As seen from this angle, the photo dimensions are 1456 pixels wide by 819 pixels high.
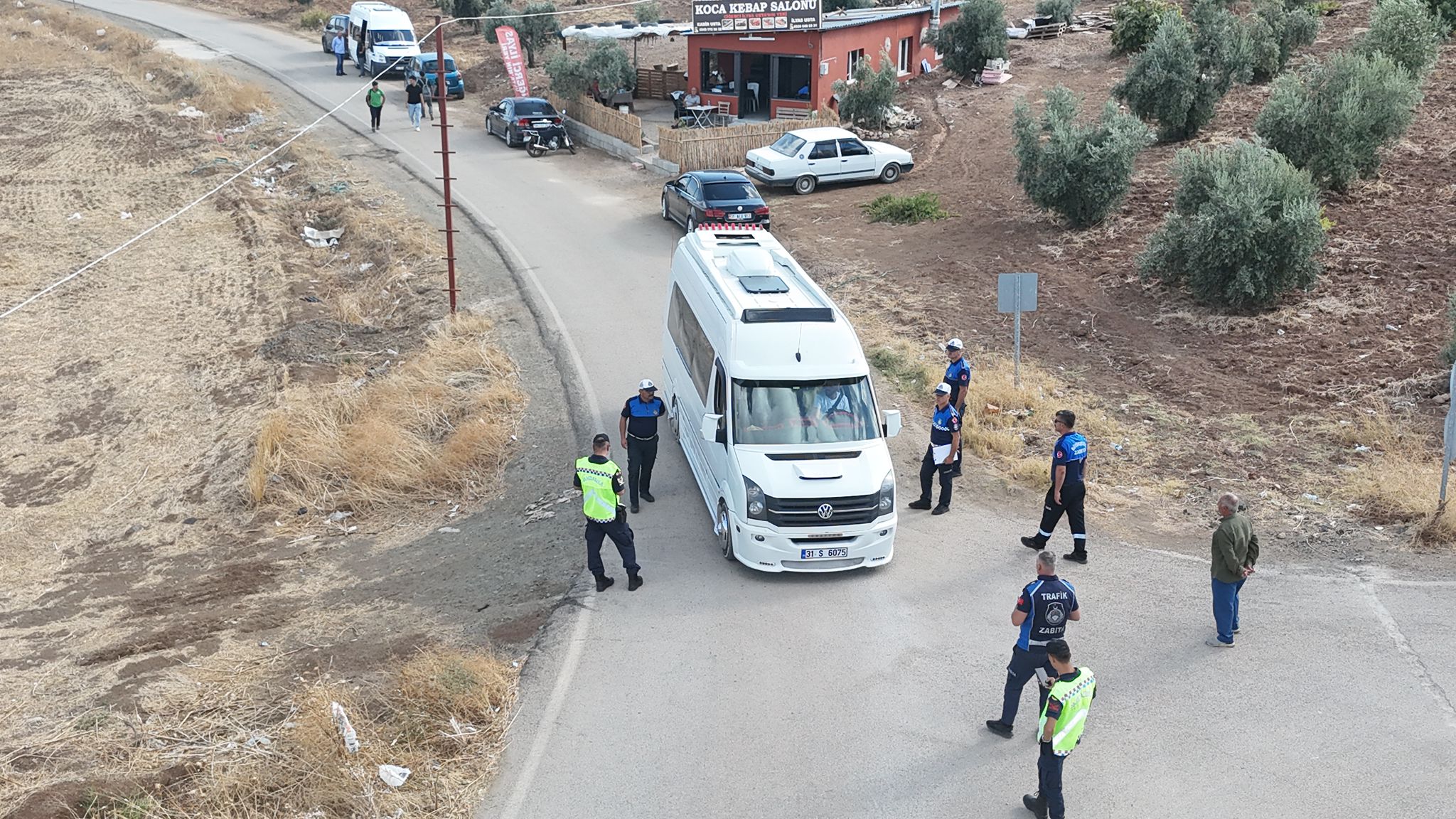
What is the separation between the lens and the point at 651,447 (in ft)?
45.6

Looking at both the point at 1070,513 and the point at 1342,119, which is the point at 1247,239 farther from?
the point at 1070,513

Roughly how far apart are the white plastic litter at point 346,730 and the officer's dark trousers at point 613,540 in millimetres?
3113

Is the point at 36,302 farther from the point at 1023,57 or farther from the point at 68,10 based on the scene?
the point at 68,10

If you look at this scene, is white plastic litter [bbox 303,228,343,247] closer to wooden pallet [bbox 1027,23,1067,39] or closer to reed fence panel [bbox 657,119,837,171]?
reed fence panel [bbox 657,119,837,171]

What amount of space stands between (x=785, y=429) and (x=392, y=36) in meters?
36.3

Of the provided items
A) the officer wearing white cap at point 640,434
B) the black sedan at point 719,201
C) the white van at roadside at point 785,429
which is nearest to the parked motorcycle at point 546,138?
the black sedan at point 719,201

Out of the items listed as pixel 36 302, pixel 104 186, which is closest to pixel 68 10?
pixel 104 186

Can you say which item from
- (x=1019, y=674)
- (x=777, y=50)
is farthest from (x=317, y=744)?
(x=777, y=50)

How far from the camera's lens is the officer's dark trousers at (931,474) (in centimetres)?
1371

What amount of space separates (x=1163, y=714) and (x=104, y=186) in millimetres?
31133

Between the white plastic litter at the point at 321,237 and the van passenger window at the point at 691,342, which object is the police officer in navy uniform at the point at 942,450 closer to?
the van passenger window at the point at 691,342

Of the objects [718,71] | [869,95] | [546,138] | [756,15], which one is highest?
[756,15]

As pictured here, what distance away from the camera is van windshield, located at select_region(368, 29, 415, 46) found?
43719mm

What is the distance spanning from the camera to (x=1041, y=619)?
9.07 meters
